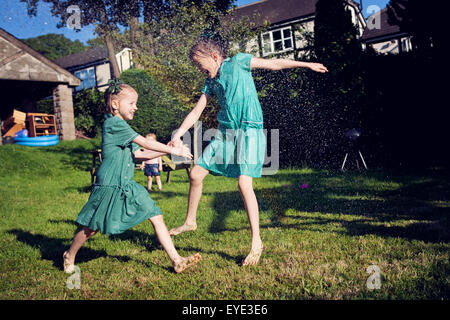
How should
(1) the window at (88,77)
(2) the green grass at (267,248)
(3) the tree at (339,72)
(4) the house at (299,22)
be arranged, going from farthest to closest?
(1) the window at (88,77), (4) the house at (299,22), (3) the tree at (339,72), (2) the green grass at (267,248)

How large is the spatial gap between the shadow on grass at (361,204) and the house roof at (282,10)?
1705 cm

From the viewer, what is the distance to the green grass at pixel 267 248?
2613 millimetres

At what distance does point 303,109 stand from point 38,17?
7.99 metres

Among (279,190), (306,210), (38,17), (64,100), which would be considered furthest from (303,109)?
(64,100)

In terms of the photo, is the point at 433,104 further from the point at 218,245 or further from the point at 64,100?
the point at 64,100

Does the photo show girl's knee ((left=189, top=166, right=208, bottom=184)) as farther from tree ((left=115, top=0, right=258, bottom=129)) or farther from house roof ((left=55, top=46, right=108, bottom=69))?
house roof ((left=55, top=46, right=108, bottom=69))

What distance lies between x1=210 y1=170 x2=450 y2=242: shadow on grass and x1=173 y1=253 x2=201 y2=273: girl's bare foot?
120cm

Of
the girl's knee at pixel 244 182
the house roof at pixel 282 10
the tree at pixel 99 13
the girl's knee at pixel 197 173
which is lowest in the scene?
the girl's knee at pixel 244 182

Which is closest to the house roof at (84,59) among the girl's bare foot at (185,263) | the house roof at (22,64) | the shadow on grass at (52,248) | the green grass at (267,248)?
Result: the house roof at (22,64)

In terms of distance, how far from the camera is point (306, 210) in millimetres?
5051

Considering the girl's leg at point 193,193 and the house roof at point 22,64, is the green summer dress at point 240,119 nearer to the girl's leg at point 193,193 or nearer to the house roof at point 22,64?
the girl's leg at point 193,193

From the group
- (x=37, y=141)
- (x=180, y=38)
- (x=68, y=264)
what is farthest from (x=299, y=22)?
(x=68, y=264)

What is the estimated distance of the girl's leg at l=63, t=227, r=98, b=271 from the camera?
10.1 feet

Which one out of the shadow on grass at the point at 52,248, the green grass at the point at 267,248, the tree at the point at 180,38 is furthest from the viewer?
the tree at the point at 180,38
